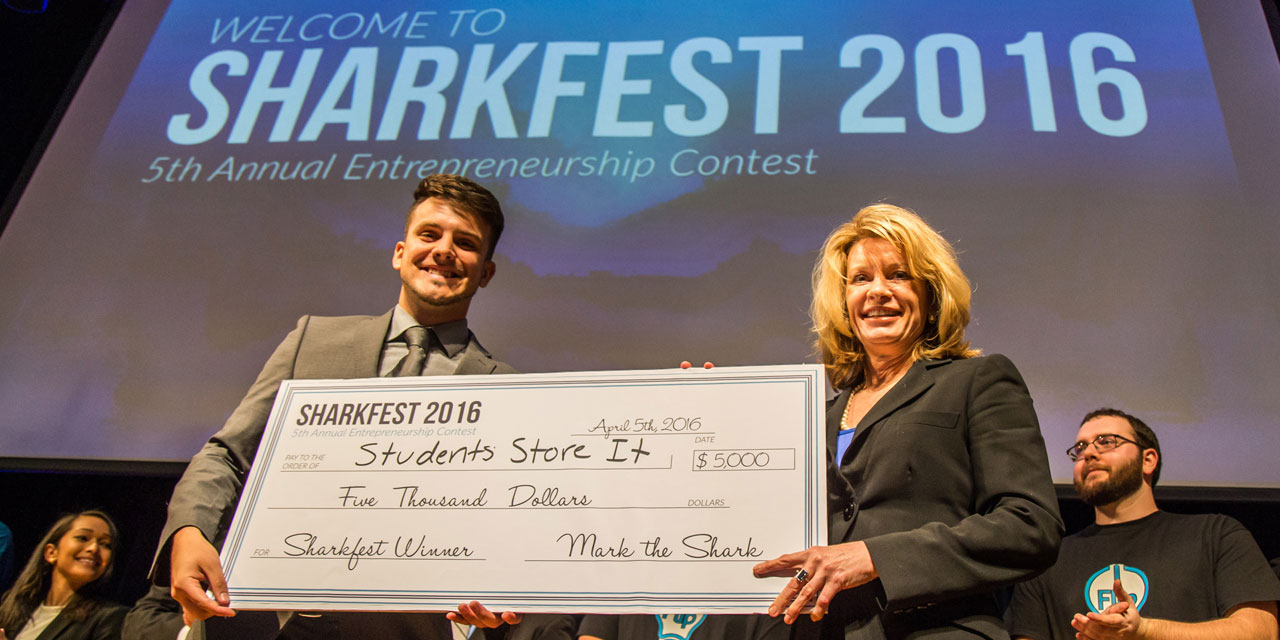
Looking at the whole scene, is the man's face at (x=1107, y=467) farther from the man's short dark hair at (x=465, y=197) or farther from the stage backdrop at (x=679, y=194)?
the man's short dark hair at (x=465, y=197)

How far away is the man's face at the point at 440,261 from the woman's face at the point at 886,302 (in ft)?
2.61

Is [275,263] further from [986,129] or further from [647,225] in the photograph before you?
[986,129]

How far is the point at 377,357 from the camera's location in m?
1.78

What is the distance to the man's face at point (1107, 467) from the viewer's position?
2252 millimetres

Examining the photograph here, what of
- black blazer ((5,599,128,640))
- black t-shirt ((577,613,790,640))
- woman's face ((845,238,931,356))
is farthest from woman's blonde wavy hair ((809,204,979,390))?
black blazer ((5,599,128,640))

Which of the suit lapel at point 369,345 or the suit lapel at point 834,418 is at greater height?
the suit lapel at point 369,345

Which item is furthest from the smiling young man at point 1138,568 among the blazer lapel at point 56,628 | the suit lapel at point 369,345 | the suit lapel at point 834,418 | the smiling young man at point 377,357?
the blazer lapel at point 56,628

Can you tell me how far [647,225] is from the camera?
278cm

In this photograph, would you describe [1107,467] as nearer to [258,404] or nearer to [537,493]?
[537,493]

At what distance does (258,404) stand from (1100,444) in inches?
77.4

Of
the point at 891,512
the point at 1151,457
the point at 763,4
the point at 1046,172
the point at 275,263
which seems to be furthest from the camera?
the point at 763,4

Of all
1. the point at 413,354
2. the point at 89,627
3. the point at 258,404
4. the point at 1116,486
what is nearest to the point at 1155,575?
the point at 1116,486

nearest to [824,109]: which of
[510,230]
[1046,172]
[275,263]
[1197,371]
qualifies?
[1046,172]

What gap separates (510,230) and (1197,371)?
6.43 ft
